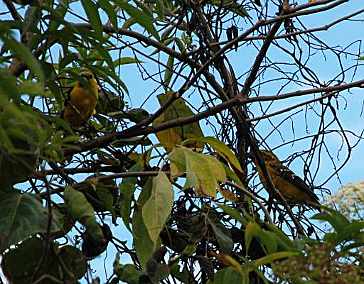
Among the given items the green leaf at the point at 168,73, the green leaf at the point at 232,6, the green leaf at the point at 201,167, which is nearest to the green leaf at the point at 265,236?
the green leaf at the point at 201,167

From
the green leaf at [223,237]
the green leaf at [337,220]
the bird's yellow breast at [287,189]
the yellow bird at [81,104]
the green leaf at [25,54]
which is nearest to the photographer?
the green leaf at [25,54]

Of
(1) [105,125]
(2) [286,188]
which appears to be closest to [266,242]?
(1) [105,125]

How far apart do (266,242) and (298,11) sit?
612mm

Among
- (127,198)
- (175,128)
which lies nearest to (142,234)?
(127,198)

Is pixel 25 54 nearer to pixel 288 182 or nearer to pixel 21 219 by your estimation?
pixel 21 219

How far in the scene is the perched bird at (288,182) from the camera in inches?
64.7

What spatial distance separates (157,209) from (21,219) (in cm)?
16

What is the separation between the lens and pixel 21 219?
0.98 m

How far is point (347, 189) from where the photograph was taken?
2.73 feet

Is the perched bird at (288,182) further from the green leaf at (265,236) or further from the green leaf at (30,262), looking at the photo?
the green leaf at (265,236)

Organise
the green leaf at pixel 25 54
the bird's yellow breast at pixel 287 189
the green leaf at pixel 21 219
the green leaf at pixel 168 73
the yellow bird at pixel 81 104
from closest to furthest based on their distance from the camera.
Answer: the green leaf at pixel 25 54 < the green leaf at pixel 21 219 < the yellow bird at pixel 81 104 < the green leaf at pixel 168 73 < the bird's yellow breast at pixel 287 189

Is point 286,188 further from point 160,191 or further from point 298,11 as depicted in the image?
point 160,191

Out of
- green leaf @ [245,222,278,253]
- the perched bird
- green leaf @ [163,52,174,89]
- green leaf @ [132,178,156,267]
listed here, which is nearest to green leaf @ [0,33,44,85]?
green leaf @ [245,222,278,253]

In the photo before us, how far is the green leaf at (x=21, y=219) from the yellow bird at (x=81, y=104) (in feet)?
0.96
